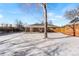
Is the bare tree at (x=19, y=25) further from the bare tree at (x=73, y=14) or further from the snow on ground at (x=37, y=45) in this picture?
the bare tree at (x=73, y=14)

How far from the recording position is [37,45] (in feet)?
7.93

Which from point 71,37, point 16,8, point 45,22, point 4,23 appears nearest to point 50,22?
point 45,22

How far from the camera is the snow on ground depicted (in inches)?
91.1

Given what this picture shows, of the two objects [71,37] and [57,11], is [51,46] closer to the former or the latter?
[71,37]

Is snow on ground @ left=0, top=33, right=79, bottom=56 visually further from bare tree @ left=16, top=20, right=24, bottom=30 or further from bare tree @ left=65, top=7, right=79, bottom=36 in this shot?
bare tree @ left=65, top=7, right=79, bottom=36

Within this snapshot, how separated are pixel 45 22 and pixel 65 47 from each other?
55 centimetres

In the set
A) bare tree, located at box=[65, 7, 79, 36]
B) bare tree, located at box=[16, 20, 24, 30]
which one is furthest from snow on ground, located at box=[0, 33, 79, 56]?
bare tree, located at box=[65, 7, 79, 36]

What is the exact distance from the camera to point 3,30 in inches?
99.3

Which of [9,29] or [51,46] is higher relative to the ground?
[9,29]

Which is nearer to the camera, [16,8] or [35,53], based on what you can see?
[35,53]

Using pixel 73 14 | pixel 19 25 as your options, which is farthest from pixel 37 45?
pixel 73 14

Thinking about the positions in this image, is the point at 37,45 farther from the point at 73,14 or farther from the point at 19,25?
the point at 73,14

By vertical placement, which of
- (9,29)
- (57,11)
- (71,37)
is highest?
(57,11)

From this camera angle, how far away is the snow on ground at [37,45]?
231 cm
